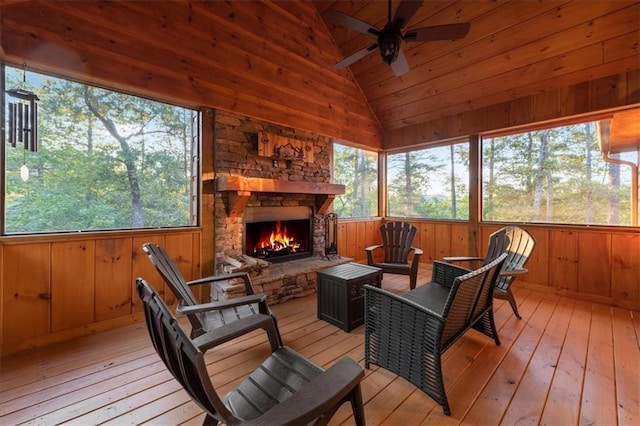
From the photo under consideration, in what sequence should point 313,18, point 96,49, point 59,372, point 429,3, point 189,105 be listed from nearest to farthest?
1. point 59,372
2. point 96,49
3. point 189,105
4. point 429,3
5. point 313,18

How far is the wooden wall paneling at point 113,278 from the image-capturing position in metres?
2.57

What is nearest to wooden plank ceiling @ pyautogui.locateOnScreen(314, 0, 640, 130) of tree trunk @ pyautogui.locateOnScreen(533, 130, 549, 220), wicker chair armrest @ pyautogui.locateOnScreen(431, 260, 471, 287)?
tree trunk @ pyautogui.locateOnScreen(533, 130, 549, 220)

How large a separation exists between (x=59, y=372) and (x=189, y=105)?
8.72 feet

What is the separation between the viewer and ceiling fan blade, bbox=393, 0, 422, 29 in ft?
6.82

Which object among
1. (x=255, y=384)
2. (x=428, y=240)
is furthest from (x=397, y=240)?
(x=255, y=384)

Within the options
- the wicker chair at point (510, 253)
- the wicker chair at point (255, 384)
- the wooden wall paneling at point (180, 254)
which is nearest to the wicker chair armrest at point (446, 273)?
the wicker chair at point (510, 253)

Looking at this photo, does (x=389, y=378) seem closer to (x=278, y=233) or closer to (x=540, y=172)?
(x=278, y=233)

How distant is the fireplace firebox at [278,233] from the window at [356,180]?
835mm

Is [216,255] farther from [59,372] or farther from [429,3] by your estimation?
[429,3]

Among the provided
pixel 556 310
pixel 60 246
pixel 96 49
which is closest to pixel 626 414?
pixel 556 310

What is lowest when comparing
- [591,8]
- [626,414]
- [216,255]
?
[626,414]

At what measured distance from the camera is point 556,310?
123 inches

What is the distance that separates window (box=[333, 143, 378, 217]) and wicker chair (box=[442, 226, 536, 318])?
7.24 feet

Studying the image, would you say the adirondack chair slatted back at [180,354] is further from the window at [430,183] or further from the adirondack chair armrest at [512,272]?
the window at [430,183]
